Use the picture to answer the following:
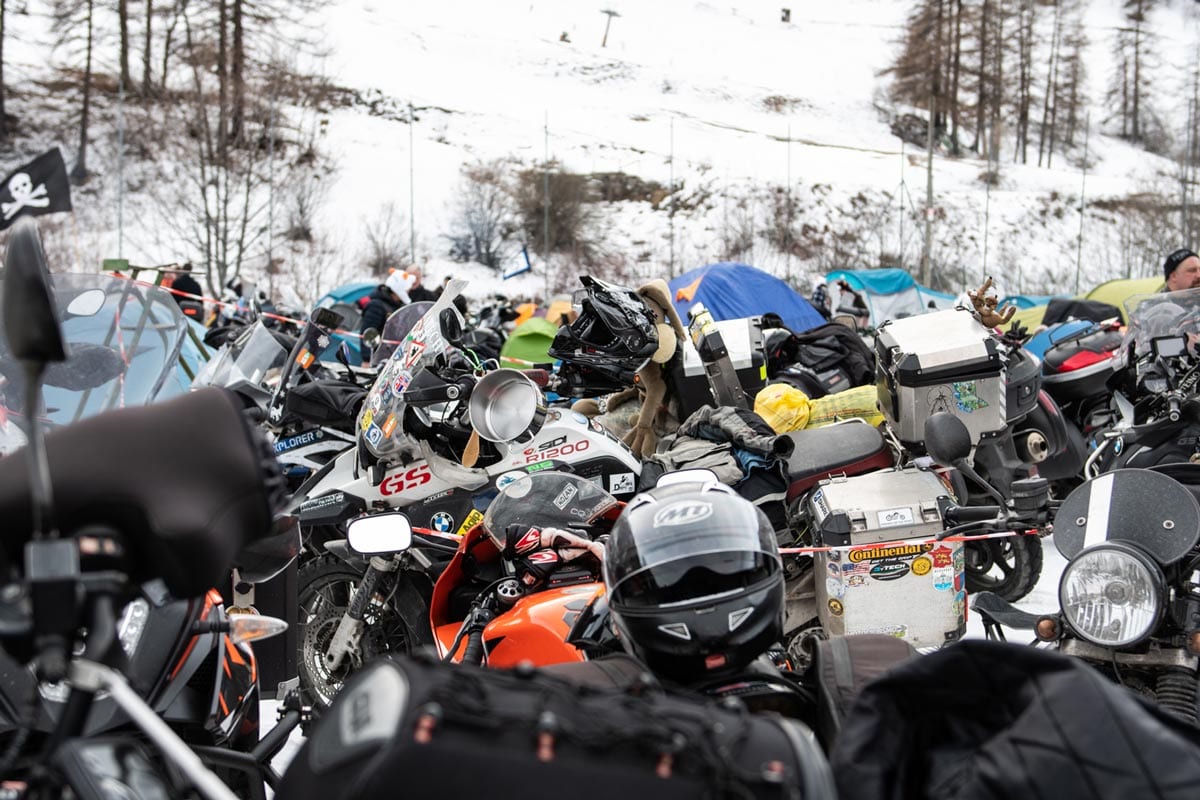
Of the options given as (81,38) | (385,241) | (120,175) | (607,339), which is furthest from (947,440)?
(81,38)

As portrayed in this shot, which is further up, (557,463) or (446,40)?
(446,40)

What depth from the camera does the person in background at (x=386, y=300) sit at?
12898 mm

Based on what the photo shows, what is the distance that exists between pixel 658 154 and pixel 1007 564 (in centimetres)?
3680

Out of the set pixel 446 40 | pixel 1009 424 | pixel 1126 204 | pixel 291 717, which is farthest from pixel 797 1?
pixel 291 717

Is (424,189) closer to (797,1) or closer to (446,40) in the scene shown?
(446,40)

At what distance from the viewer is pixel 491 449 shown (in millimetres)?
5258

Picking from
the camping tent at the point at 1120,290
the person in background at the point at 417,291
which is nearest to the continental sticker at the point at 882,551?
the person in background at the point at 417,291

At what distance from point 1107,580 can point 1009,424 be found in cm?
436

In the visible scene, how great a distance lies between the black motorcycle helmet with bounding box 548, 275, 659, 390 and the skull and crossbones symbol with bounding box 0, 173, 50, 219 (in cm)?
810

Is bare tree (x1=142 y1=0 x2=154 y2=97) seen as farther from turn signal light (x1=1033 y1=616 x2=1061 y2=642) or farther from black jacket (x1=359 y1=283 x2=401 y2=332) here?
turn signal light (x1=1033 y1=616 x2=1061 y2=642)

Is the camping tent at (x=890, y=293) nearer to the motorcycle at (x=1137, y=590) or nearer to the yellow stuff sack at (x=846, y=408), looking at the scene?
the yellow stuff sack at (x=846, y=408)

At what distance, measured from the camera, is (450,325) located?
5230mm

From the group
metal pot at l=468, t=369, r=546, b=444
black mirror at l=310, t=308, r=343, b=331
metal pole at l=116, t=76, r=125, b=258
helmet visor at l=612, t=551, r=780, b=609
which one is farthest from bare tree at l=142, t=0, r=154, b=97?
helmet visor at l=612, t=551, r=780, b=609

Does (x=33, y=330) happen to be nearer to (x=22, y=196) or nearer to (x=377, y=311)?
(x=377, y=311)
